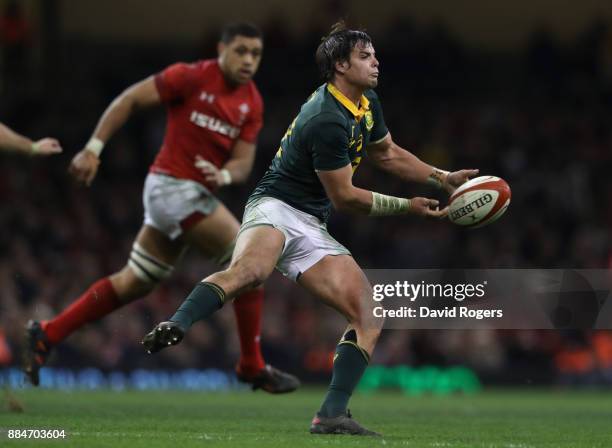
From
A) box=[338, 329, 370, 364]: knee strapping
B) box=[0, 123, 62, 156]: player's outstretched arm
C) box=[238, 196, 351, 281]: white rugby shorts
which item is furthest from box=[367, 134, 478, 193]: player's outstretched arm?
box=[0, 123, 62, 156]: player's outstretched arm

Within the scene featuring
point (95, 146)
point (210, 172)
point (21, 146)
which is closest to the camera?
point (21, 146)

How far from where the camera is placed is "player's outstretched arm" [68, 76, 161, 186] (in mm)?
7938

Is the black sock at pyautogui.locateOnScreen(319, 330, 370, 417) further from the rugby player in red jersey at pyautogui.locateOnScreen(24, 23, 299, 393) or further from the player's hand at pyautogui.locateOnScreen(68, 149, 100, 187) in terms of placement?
the player's hand at pyautogui.locateOnScreen(68, 149, 100, 187)

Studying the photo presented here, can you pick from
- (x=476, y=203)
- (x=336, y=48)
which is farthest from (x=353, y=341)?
(x=336, y=48)

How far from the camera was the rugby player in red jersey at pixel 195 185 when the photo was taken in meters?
8.74

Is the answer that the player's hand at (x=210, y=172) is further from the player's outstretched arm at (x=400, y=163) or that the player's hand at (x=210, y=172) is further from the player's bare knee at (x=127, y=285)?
the player's outstretched arm at (x=400, y=163)

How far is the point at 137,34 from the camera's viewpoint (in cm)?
1956

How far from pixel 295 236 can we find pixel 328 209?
0.41 m

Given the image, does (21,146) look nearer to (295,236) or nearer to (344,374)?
(295,236)

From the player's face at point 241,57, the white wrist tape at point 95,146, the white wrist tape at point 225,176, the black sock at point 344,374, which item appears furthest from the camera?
the player's face at point 241,57

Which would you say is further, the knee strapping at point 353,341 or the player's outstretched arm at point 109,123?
the player's outstretched arm at point 109,123

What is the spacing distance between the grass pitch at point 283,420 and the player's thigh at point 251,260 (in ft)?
2.67

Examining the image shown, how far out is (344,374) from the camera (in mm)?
6688

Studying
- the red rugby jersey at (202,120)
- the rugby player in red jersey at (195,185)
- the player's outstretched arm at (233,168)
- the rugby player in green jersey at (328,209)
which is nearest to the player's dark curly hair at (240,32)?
the rugby player in red jersey at (195,185)
